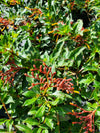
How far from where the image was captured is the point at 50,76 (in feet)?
4.13

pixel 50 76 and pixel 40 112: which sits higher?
pixel 50 76

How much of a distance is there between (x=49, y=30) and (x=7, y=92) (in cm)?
79

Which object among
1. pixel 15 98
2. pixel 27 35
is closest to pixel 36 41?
pixel 27 35

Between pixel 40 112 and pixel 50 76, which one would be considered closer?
pixel 40 112

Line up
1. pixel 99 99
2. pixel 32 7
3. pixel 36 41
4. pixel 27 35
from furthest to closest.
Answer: pixel 32 7 → pixel 36 41 → pixel 27 35 → pixel 99 99

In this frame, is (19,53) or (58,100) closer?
(58,100)

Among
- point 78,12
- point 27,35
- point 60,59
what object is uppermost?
point 78,12

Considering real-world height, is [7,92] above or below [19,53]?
below

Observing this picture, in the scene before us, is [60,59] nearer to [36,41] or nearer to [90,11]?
[36,41]

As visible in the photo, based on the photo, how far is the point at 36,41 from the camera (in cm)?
179

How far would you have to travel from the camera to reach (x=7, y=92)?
133cm

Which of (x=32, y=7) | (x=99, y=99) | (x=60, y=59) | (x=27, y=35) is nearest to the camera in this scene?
(x=99, y=99)

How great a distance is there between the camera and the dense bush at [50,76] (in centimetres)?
114

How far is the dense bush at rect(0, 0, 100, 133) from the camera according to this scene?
114 cm
